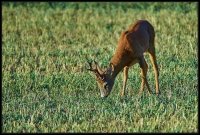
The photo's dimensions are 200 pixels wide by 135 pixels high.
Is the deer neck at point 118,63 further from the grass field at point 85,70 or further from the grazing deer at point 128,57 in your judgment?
the grass field at point 85,70

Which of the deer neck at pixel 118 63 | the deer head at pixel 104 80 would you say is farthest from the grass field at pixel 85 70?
the deer neck at pixel 118 63

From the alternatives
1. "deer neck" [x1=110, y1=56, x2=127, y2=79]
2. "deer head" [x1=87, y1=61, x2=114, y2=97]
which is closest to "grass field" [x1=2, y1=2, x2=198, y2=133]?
"deer head" [x1=87, y1=61, x2=114, y2=97]

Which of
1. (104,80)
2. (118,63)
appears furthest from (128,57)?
(104,80)

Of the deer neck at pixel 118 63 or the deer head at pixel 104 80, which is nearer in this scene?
the deer head at pixel 104 80

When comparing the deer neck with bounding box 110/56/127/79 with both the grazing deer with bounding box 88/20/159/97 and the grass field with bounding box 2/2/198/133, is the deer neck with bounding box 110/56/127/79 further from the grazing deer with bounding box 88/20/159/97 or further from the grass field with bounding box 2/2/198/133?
the grass field with bounding box 2/2/198/133

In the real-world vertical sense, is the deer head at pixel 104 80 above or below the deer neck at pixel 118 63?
below

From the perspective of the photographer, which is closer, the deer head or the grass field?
the grass field

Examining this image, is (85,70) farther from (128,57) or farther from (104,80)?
(104,80)

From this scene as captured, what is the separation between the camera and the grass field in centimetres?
977

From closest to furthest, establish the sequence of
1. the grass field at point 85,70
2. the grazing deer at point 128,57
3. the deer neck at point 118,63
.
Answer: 1. the grass field at point 85,70
2. the grazing deer at point 128,57
3. the deer neck at point 118,63

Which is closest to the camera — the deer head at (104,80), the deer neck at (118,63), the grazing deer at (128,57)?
the deer head at (104,80)

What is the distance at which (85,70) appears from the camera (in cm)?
1428

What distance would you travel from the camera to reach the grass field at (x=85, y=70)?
9.77 meters

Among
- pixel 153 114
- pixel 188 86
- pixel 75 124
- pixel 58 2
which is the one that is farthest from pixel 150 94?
pixel 58 2
